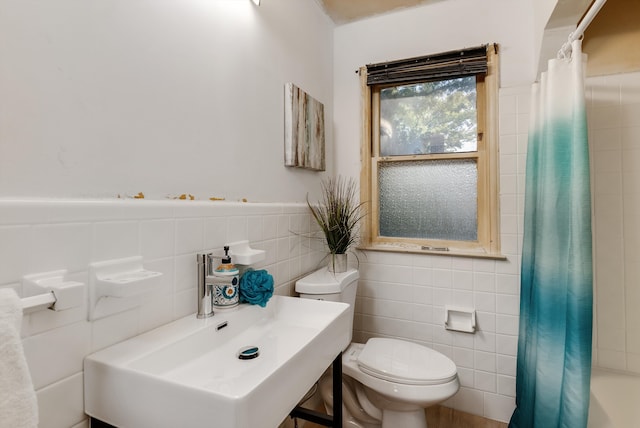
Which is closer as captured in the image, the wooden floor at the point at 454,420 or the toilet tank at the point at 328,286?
the toilet tank at the point at 328,286

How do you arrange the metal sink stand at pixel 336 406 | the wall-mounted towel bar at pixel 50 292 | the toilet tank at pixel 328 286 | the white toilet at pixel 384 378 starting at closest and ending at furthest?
1. the wall-mounted towel bar at pixel 50 292
2. the metal sink stand at pixel 336 406
3. the white toilet at pixel 384 378
4. the toilet tank at pixel 328 286

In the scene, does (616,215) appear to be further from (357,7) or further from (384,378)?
(357,7)

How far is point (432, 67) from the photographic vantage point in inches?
74.5

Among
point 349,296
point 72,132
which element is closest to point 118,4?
point 72,132

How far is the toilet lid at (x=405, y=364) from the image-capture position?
52.2 inches

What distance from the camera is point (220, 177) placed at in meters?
1.15

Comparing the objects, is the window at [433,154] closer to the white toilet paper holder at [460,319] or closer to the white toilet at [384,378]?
the white toilet paper holder at [460,319]

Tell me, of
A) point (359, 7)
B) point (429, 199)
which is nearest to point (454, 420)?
point (429, 199)

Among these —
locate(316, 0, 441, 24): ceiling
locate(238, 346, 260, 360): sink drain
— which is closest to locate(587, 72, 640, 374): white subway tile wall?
locate(316, 0, 441, 24): ceiling

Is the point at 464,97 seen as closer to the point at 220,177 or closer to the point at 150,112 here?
the point at 220,177

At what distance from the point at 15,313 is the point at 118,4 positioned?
755 mm

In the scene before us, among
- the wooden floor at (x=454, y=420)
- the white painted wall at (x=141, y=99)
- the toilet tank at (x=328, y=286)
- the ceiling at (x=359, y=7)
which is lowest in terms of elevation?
the wooden floor at (x=454, y=420)

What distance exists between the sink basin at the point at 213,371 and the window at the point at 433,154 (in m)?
1.07

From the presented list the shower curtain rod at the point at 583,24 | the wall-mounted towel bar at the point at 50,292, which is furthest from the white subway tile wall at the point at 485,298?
the wall-mounted towel bar at the point at 50,292
